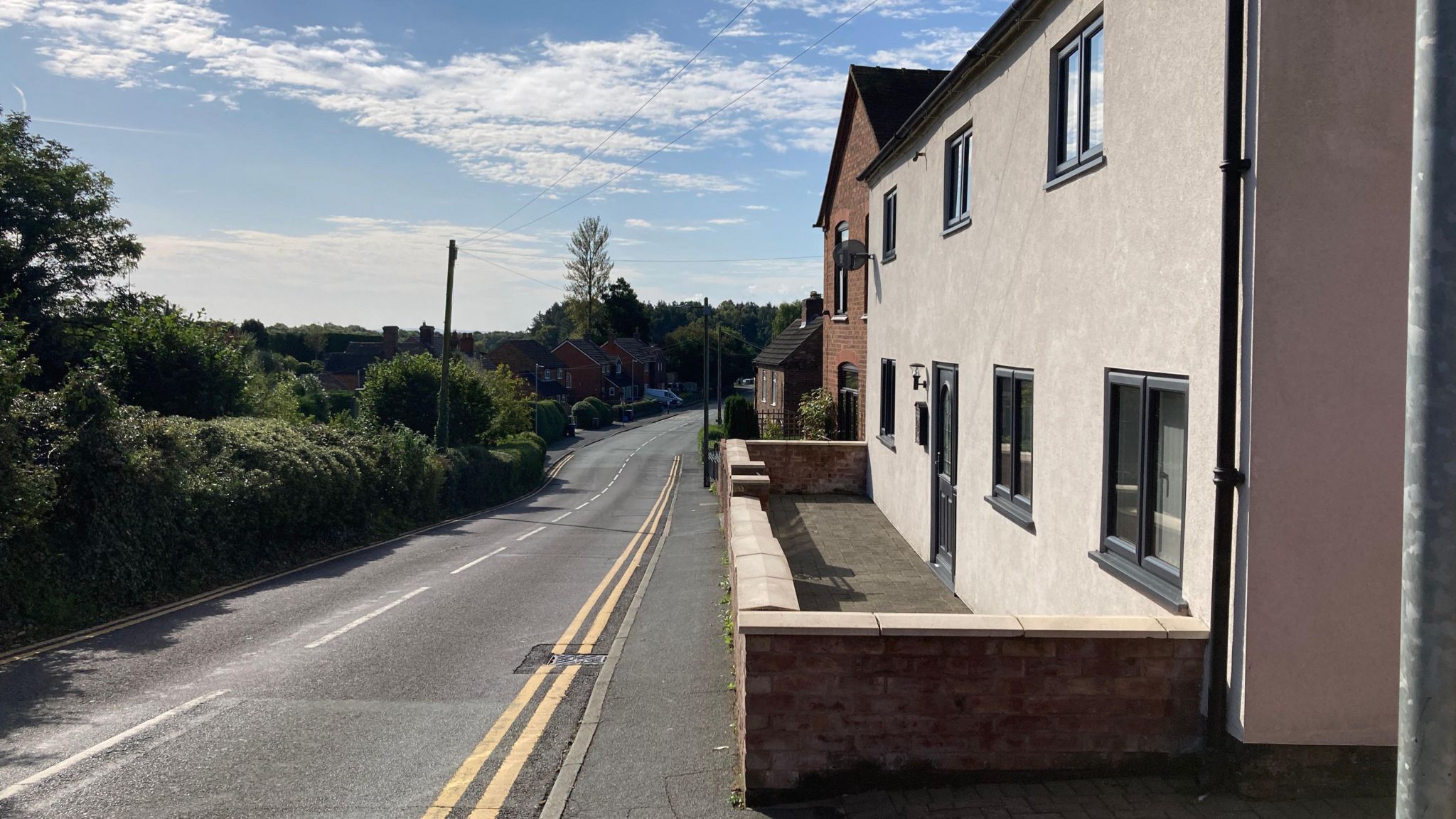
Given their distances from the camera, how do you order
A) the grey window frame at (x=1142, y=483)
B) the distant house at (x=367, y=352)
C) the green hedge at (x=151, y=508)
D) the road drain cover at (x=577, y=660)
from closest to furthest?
1. the grey window frame at (x=1142, y=483)
2. the road drain cover at (x=577, y=660)
3. the green hedge at (x=151, y=508)
4. the distant house at (x=367, y=352)

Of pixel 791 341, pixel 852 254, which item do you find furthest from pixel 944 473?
pixel 791 341

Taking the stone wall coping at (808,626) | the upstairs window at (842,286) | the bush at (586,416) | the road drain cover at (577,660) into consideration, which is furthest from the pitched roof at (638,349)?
the stone wall coping at (808,626)

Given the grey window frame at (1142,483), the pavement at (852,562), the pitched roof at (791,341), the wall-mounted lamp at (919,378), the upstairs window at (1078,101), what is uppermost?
the upstairs window at (1078,101)

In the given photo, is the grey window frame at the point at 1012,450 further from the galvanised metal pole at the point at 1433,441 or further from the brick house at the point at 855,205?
the brick house at the point at 855,205

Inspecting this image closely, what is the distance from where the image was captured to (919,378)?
1209 centimetres

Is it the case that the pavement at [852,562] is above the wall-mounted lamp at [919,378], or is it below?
below

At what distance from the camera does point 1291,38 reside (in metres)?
4.48

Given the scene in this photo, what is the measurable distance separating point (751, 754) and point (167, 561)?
1227cm

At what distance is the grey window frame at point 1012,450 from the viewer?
25.6 feet

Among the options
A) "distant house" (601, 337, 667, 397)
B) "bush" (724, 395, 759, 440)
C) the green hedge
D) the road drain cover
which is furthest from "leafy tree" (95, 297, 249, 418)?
"distant house" (601, 337, 667, 397)

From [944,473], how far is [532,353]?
262ft

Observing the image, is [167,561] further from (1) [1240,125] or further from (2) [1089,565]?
(1) [1240,125]

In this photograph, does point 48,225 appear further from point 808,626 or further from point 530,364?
point 530,364

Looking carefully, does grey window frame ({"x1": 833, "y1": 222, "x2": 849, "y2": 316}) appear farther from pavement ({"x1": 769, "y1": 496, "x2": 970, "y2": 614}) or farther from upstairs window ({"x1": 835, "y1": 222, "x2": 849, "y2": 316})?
pavement ({"x1": 769, "y1": 496, "x2": 970, "y2": 614})
